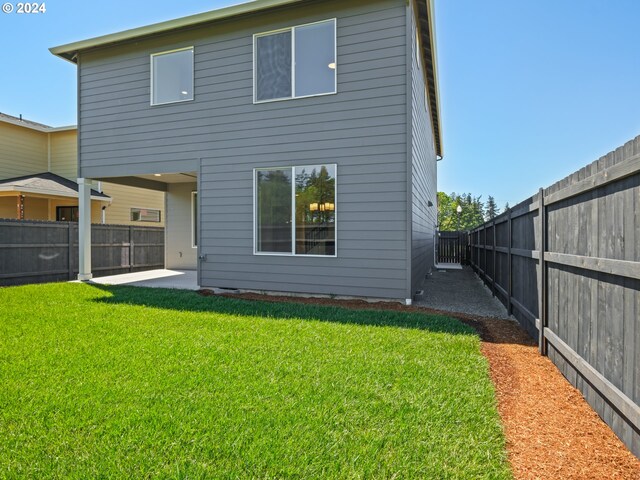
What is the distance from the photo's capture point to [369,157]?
6508 millimetres

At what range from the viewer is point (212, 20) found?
7.38 m

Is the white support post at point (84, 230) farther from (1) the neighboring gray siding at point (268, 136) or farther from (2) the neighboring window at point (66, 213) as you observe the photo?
(2) the neighboring window at point (66, 213)

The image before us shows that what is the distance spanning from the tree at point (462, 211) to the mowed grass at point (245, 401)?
43428 millimetres

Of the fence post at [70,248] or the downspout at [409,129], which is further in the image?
the fence post at [70,248]

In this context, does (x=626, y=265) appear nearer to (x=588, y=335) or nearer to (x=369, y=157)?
(x=588, y=335)

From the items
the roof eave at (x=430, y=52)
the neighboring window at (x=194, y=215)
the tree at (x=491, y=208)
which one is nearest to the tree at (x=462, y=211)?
the tree at (x=491, y=208)

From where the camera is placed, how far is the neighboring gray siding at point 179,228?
11.5 meters

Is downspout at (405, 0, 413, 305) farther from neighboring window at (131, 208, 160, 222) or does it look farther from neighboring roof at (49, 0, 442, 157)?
neighboring window at (131, 208, 160, 222)

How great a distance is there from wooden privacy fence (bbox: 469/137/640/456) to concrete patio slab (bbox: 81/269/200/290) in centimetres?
650

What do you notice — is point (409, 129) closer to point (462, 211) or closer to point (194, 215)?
point (194, 215)

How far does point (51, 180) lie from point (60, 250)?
5.44 metres

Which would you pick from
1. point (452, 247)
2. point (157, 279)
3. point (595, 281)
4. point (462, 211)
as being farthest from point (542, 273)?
point (462, 211)

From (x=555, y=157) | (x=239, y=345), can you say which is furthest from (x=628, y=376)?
(x=555, y=157)

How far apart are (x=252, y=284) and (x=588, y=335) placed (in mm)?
5744
